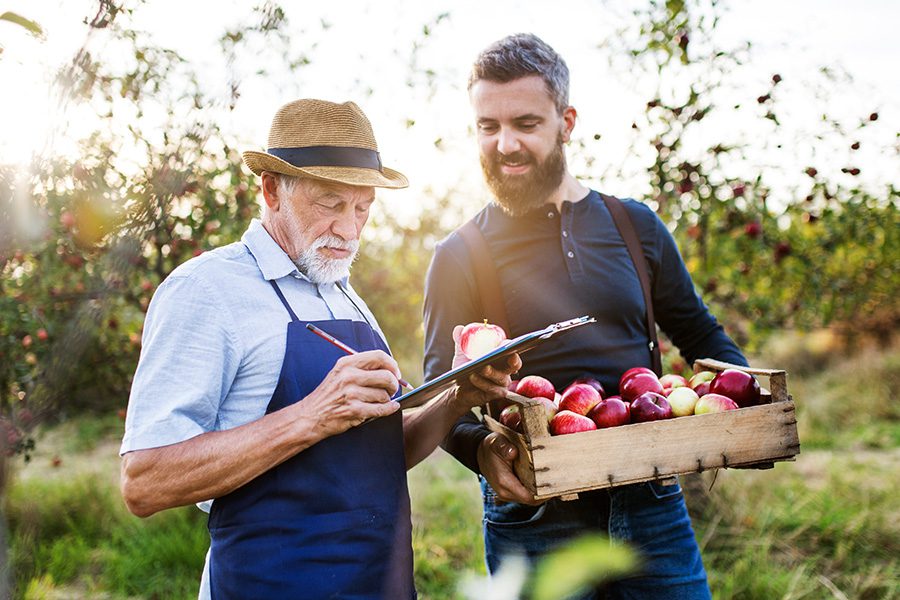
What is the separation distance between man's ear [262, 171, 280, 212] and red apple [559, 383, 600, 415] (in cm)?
93

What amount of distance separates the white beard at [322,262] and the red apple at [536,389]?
60cm

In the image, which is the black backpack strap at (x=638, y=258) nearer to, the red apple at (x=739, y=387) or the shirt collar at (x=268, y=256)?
the red apple at (x=739, y=387)

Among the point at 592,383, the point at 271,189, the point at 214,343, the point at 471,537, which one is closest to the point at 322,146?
the point at 271,189

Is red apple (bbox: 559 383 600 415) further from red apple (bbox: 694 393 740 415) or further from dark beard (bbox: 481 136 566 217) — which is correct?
dark beard (bbox: 481 136 566 217)

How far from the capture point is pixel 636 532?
7.27ft

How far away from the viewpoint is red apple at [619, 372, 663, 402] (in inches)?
82.9

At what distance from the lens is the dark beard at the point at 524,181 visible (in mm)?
2412

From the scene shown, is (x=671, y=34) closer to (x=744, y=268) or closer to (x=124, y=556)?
(x=744, y=268)

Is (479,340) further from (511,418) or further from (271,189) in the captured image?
(271,189)

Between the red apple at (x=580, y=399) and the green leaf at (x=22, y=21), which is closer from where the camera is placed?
the green leaf at (x=22, y=21)

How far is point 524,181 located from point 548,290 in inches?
13.8

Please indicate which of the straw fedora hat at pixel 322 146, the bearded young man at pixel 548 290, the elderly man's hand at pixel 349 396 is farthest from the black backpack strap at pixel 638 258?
the elderly man's hand at pixel 349 396

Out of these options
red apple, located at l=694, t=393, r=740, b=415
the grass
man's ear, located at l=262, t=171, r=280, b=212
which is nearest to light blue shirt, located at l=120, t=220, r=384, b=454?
man's ear, located at l=262, t=171, r=280, b=212

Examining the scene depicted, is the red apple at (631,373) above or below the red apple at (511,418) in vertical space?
above
